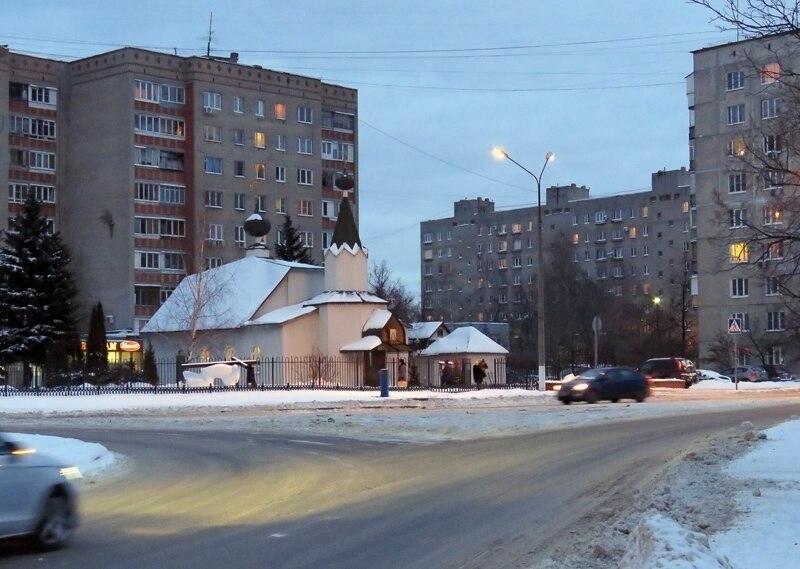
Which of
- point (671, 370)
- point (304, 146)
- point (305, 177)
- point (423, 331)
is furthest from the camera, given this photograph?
point (305, 177)

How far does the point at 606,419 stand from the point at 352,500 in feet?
52.4

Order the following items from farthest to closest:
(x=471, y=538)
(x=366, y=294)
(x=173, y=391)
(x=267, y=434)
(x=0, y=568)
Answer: (x=366, y=294), (x=173, y=391), (x=267, y=434), (x=471, y=538), (x=0, y=568)

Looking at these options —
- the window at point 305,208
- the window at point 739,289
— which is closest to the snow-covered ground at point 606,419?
the window at point 739,289

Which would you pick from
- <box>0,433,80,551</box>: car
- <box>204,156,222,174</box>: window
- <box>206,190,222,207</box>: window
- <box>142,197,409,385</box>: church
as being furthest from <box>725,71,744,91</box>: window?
<box>0,433,80,551</box>: car

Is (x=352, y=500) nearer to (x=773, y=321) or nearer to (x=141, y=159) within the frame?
(x=773, y=321)

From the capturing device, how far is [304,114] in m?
101

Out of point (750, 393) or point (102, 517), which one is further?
point (750, 393)

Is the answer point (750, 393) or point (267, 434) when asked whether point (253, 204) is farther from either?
point (267, 434)

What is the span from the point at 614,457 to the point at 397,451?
419cm

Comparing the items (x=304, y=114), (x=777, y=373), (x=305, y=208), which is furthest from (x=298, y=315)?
(x=304, y=114)

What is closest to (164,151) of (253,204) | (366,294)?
(253,204)

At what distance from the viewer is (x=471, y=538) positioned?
11.4 meters

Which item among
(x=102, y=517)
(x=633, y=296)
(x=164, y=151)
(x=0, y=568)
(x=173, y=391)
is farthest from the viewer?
(x=633, y=296)

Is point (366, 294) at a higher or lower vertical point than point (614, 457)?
higher
